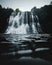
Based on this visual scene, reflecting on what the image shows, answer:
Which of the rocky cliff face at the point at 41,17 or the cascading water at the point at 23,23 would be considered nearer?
the rocky cliff face at the point at 41,17

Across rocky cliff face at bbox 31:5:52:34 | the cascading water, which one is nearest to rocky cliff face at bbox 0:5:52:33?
rocky cliff face at bbox 31:5:52:34

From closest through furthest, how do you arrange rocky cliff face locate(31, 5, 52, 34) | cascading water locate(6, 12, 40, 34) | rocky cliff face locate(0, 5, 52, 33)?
rocky cliff face locate(31, 5, 52, 34)
rocky cliff face locate(0, 5, 52, 33)
cascading water locate(6, 12, 40, 34)

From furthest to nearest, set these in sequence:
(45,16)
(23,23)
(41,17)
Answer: (41,17) < (45,16) < (23,23)

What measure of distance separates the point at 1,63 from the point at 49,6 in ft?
70.7

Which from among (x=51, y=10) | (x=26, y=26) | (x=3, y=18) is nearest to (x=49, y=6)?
(x=51, y=10)

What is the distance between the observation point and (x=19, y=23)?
2481 centimetres

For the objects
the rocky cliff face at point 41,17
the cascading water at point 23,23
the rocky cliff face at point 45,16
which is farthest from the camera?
the cascading water at point 23,23

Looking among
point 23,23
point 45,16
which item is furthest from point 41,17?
point 23,23

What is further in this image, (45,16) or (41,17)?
(41,17)

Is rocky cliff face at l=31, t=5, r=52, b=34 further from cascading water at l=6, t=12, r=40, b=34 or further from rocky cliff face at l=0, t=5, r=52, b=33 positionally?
cascading water at l=6, t=12, r=40, b=34

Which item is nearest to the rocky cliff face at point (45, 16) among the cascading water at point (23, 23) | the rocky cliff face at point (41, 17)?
the rocky cliff face at point (41, 17)

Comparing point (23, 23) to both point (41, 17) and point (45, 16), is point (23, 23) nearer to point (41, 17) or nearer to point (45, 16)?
point (41, 17)

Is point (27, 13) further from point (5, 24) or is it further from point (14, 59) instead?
point (14, 59)

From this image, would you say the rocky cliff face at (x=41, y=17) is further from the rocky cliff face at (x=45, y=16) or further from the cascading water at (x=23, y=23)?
the cascading water at (x=23, y=23)
